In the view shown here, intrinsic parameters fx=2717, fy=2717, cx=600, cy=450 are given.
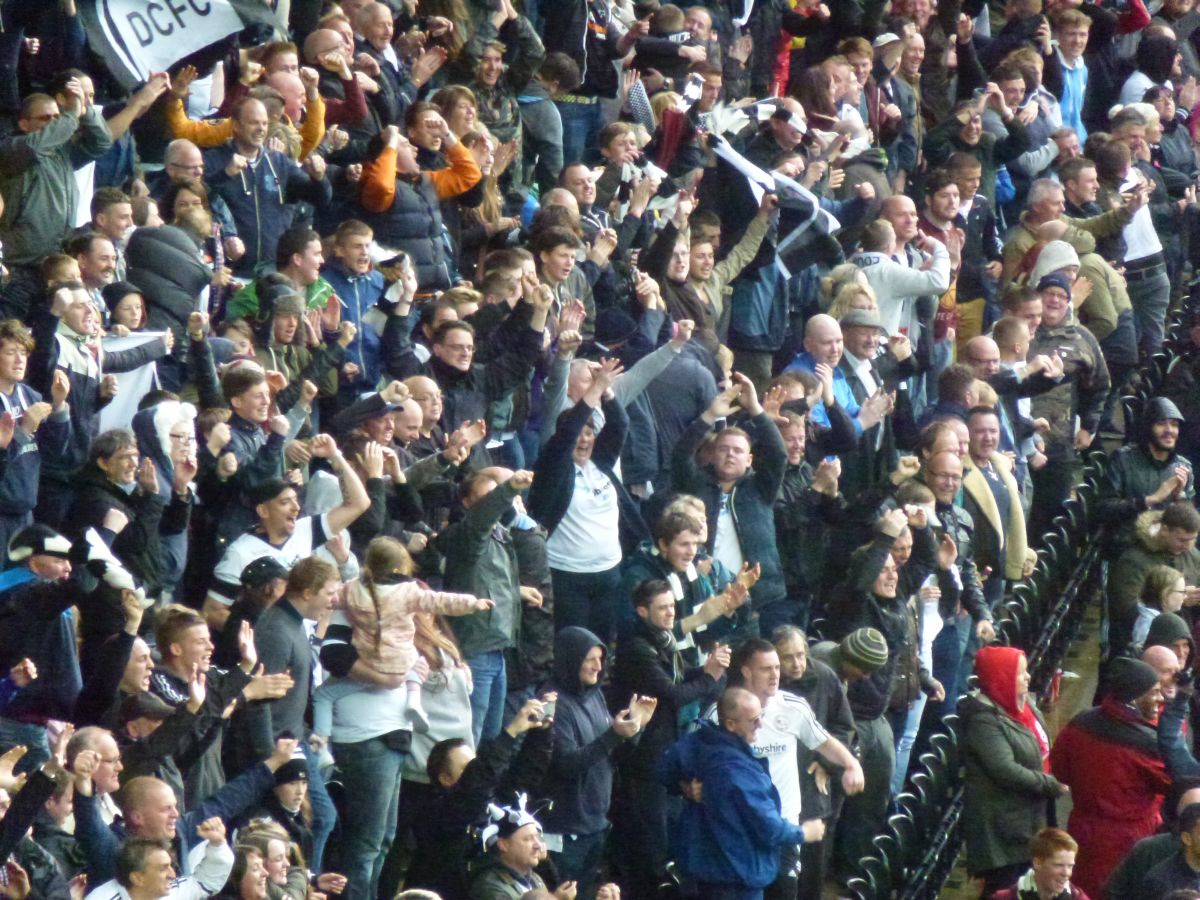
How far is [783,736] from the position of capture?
11258 millimetres

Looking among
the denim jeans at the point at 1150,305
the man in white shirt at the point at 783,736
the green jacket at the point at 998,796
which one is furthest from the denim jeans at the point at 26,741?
the denim jeans at the point at 1150,305

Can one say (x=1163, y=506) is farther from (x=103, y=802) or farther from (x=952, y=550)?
(x=103, y=802)

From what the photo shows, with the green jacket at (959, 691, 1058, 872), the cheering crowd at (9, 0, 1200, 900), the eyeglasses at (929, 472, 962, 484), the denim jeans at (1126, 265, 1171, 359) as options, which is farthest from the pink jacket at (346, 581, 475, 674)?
the denim jeans at (1126, 265, 1171, 359)

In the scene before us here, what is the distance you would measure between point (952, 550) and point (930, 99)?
21.0 ft

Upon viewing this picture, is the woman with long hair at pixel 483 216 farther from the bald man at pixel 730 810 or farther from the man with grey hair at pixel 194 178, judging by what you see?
the bald man at pixel 730 810

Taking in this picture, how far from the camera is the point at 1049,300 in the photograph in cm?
1558

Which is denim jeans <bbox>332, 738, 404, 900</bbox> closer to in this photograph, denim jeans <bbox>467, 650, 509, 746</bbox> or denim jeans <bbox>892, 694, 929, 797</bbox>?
denim jeans <bbox>467, 650, 509, 746</bbox>

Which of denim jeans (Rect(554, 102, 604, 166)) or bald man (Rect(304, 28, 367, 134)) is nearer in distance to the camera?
bald man (Rect(304, 28, 367, 134))

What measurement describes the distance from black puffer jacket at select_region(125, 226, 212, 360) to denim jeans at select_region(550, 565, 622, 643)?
6.70 feet

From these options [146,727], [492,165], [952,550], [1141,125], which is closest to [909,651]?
[952,550]

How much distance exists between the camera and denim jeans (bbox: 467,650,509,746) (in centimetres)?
1140

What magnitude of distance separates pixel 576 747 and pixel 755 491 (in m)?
2.34

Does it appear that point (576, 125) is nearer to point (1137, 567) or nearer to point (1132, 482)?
point (1132, 482)

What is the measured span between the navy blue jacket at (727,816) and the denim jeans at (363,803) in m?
1.21
